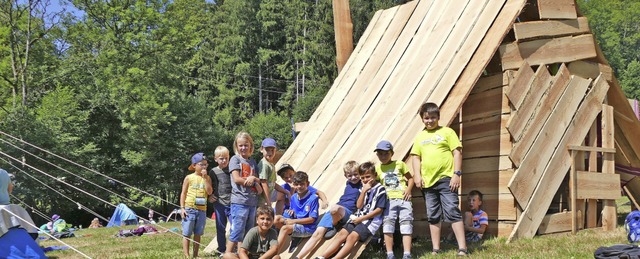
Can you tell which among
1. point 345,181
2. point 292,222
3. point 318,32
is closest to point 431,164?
point 345,181

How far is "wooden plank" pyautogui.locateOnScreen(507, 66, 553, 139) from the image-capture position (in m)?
6.84

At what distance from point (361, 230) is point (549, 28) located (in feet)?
11.1

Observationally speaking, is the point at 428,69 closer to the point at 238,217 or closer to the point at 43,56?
the point at 238,217

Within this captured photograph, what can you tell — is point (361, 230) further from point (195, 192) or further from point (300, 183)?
point (195, 192)

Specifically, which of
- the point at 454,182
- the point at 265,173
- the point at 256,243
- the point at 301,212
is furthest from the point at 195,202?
the point at 454,182

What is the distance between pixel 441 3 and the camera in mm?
8000

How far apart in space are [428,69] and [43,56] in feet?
75.3

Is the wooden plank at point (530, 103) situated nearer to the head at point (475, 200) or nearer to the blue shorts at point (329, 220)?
the head at point (475, 200)

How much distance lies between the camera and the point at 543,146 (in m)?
7.02

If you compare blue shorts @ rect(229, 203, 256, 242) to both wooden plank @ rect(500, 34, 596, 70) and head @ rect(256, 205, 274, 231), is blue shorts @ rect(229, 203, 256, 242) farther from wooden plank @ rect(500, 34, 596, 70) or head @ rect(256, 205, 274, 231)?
wooden plank @ rect(500, 34, 596, 70)

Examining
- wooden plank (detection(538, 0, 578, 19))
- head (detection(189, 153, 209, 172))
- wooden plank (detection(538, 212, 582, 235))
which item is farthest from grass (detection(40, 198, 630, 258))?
wooden plank (detection(538, 0, 578, 19))

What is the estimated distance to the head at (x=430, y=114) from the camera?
→ 602 cm

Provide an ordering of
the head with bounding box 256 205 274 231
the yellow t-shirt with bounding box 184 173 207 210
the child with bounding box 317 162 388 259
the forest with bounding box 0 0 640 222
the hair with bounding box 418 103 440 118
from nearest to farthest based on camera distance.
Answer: the head with bounding box 256 205 274 231, the child with bounding box 317 162 388 259, the hair with bounding box 418 103 440 118, the yellow t-shirt with bounding box 184 173 207 210, the forest with bounding box 0 0 640 222

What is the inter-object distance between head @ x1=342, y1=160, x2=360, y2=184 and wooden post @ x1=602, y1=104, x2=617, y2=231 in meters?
3.46
